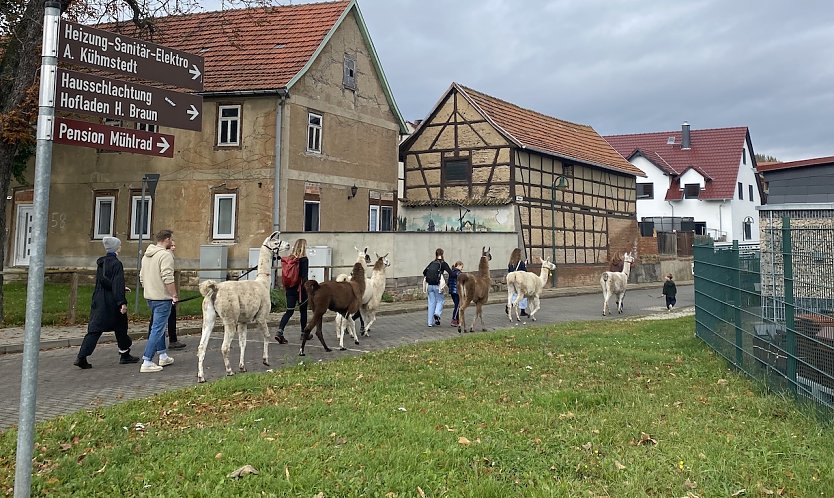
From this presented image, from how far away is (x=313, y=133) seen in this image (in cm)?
2367

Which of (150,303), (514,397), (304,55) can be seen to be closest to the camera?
(514,397)

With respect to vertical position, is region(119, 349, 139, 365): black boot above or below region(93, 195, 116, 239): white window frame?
below

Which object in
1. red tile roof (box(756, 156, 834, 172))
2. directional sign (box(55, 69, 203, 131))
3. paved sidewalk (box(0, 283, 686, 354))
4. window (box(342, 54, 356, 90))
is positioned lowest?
paved sidewalk (box(0, 283, 686, 354))

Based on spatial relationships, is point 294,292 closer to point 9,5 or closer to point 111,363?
point 111,363

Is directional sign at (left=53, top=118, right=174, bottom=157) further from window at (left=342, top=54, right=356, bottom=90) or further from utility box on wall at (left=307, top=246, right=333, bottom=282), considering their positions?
window at (left=342, top=54, right=356, bottom=90)

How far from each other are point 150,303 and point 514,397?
230 inches

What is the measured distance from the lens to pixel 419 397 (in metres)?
6.99

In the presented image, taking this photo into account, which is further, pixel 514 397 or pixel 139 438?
pixel 514 397

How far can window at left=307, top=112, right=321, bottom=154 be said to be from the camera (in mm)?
23344

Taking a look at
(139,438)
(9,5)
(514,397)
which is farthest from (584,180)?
(139,438)

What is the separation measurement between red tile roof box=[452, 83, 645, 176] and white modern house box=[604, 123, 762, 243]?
12.8 m

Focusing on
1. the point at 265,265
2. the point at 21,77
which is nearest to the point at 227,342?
the point at 265,265

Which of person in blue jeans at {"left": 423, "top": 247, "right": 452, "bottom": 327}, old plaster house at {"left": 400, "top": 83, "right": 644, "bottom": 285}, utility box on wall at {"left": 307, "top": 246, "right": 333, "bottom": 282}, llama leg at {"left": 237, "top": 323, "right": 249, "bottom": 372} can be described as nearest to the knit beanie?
llama leg at {"left": 237, "top": 323, "right": 249, "bottom": 372}

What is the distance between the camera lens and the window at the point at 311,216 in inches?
916
